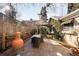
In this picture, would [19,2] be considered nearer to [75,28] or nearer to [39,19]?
[39,19]

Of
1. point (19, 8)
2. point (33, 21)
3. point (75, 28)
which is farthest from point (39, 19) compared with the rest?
point (75, 28)

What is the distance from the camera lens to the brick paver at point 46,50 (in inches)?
53.5

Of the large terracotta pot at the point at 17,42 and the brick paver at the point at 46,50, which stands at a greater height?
the large terracotta pot at the point at 17,42

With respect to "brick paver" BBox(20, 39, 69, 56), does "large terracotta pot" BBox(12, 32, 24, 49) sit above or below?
above

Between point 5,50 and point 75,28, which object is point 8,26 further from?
point 75,28

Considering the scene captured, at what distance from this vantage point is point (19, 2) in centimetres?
136

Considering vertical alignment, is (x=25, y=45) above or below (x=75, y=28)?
below

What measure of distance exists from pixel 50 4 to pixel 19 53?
1.40ft

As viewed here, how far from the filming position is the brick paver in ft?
4.46

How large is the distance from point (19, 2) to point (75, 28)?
1.49 ft

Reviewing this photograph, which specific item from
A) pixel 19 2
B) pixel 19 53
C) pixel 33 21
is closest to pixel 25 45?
pixel 19 53

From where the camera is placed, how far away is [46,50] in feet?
4.47

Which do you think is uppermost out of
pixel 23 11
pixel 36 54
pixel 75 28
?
pixel 23 11

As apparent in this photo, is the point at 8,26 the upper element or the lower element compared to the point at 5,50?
upper
